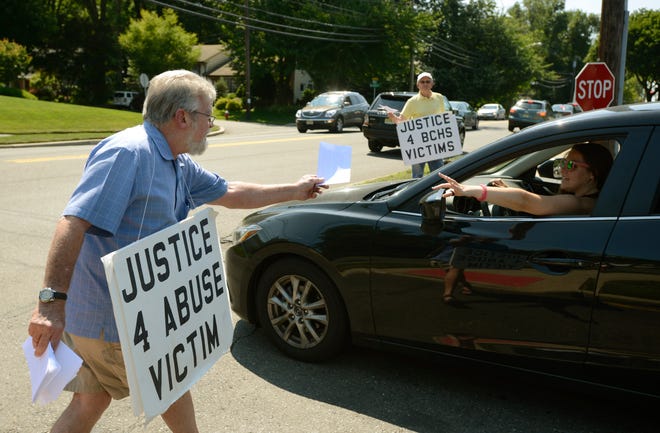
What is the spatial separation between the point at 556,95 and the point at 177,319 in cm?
10154

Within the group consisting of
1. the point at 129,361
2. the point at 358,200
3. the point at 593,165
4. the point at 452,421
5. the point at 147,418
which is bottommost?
the point at 452,421

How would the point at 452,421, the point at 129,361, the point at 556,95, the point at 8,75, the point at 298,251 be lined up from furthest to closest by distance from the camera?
the point at 556,95
the point at 8,75
the point at 298,251
the point at 452,421
the point at 129,361

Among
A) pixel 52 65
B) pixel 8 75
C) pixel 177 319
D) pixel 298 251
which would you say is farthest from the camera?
pixel 52 65

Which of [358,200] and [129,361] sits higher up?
[358,200]

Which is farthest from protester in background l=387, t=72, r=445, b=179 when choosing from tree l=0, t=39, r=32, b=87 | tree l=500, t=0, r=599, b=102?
tree l=500, t=0, r=599, b=102

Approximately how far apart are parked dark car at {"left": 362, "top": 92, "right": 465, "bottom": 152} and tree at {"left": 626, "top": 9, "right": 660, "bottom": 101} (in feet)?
184

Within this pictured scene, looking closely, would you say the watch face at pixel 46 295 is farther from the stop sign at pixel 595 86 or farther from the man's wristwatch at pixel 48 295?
the stop sign at pixel 595 86

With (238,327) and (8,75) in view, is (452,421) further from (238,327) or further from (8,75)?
(8,75)

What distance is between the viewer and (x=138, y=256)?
207 centimetres

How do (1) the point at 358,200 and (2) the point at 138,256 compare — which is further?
(1) the point at 358,200

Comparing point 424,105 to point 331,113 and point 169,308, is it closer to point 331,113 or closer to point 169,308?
point 169,308

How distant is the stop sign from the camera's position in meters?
9.59

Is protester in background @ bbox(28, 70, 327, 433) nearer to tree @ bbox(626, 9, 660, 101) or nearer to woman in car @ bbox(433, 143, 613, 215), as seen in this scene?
woman in car @ bbox(433, 143, 613, 215)

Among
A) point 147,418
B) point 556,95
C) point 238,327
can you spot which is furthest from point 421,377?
point 556,95
